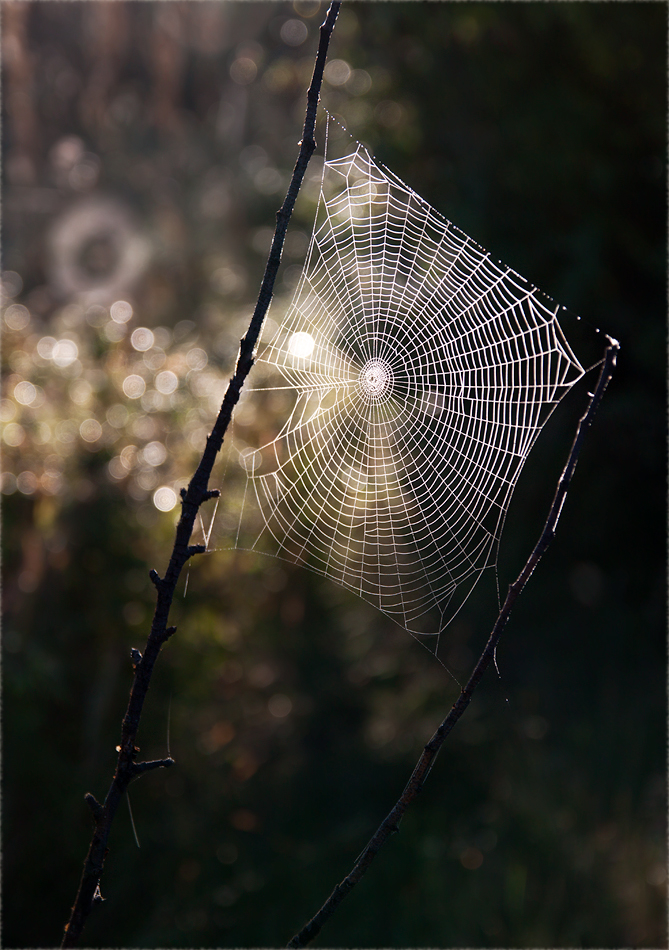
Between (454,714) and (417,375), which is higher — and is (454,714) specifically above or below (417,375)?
below

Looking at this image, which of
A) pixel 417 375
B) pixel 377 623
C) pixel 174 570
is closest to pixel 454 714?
pixel 174 570

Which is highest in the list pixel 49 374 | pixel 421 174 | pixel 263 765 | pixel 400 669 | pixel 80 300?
pixel 421 174

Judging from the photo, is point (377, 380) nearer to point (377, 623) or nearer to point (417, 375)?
point (417, 375)

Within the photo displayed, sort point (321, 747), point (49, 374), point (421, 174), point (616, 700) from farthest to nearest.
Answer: point (421, 174)
point (321, 747)
point (616, 700)
point (49, 374)

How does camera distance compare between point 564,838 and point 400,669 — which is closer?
point 564,838

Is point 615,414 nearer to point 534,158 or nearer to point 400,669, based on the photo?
point 534,158

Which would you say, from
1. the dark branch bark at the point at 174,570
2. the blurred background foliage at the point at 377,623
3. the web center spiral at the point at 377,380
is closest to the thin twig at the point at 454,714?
the dark branch bark at the point at 174,570

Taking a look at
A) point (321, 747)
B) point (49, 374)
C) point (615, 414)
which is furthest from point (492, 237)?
point (321, 747)
